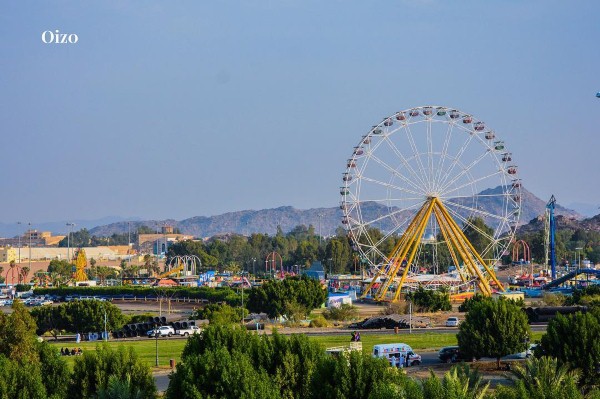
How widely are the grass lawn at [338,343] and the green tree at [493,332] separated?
7.26m

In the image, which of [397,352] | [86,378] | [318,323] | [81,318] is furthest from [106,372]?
[318,323]

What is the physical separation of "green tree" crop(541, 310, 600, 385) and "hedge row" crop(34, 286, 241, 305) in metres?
75.6

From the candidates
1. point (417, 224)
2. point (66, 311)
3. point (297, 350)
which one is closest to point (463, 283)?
point (417, 224)

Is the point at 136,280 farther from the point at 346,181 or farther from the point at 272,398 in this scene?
the point at 272,398

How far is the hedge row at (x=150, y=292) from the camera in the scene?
125 metres

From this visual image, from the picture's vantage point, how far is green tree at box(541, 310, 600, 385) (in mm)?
43469

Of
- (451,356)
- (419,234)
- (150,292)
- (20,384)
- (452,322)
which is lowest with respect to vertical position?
(451,356)

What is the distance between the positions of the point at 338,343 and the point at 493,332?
14891 mm

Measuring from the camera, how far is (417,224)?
329 feet

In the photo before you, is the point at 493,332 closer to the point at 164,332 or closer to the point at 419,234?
the point at 164,332

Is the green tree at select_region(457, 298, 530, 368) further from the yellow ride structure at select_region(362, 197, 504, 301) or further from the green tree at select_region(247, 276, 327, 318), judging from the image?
the yellow ride structure at select_region(362, 197, 504, 301)

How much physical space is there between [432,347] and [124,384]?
34653mm

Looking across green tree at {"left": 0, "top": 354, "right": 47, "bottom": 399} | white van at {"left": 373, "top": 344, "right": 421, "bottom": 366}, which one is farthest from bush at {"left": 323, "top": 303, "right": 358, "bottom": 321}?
green tree at {"left": 0, "top": 354, "right": 47, "bottom": 399}

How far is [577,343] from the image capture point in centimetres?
4438
